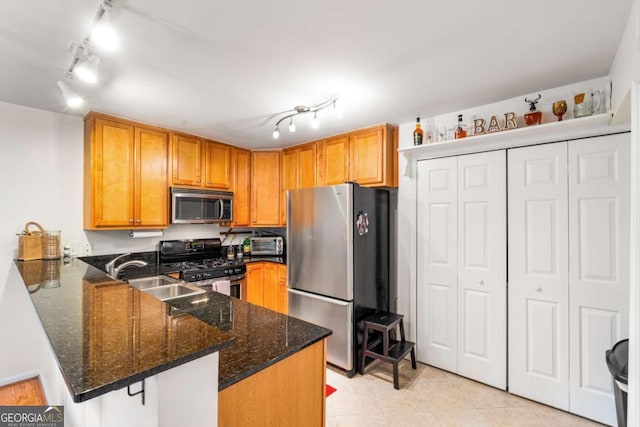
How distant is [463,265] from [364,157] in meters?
1.43

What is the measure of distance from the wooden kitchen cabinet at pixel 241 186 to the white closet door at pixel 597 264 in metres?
3.37

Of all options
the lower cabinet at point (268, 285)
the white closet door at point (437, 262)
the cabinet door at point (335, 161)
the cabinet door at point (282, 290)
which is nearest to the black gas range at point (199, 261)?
the lower cabinet at point (268, 285)

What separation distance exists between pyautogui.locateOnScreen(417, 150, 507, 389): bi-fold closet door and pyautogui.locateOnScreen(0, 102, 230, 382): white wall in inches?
132

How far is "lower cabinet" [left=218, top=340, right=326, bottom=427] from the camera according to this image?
1036mm

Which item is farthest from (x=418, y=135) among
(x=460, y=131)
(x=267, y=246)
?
(x=267, y=246)

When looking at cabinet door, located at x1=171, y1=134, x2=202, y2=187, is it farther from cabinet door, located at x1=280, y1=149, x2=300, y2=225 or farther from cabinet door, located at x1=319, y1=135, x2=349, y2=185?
cabinet door, located at x1=319, y1=135, x2=349, y2=185

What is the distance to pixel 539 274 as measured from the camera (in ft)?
7.64

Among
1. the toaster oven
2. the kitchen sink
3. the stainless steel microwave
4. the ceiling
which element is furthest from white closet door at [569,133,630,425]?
the stainless steel microwave

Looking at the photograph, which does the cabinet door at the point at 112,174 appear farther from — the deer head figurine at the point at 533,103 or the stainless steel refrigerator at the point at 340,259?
the deer head figurine at the point at 533,103

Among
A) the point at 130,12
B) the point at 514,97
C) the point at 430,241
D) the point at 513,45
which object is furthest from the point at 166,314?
the point at 514,97

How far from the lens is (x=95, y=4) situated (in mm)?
1364

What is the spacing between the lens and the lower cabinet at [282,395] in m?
1.04

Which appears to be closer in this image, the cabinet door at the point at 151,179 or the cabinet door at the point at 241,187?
the cabinet door at the point at 151,179

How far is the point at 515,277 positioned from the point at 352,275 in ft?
4.38
